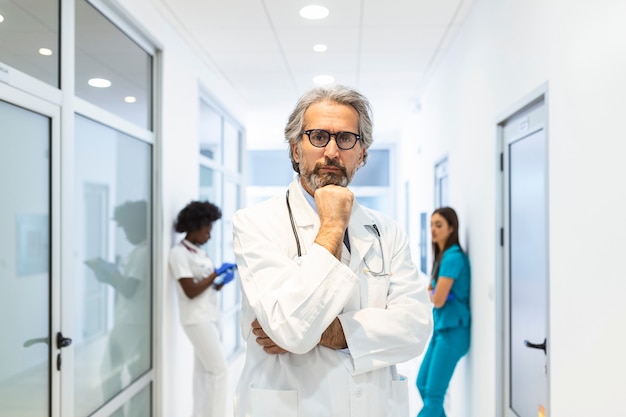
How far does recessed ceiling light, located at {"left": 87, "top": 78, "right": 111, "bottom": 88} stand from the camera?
8.85 feet

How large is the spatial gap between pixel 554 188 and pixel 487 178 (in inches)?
44.0

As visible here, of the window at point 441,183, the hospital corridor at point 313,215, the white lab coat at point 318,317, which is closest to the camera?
the white lab coat at point 318,317

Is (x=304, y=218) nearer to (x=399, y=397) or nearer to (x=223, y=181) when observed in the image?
(x=399, y=397)

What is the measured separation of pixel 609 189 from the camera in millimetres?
1536

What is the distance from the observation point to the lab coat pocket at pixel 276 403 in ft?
4.33

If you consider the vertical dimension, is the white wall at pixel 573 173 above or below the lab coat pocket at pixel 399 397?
above

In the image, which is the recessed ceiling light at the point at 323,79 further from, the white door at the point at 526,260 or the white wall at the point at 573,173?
the white door at the point at 526,260

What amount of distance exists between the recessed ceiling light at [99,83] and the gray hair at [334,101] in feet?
5.30

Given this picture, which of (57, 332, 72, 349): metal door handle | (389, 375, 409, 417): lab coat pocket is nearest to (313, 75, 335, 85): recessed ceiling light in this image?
(57, 332, 72, 349): metal door handle

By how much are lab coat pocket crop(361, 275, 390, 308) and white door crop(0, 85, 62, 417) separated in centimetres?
133

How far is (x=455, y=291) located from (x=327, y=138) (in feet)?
7.58

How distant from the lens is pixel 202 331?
3.65m

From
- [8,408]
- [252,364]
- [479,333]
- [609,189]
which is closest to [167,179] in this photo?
[8,408]

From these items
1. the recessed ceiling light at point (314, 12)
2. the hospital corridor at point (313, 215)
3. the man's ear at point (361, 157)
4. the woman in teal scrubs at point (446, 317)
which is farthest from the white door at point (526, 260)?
Answer: the recessed ceiling light at point (314, 12)
